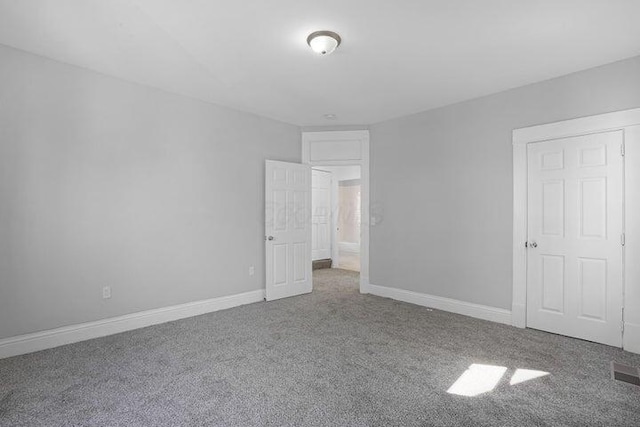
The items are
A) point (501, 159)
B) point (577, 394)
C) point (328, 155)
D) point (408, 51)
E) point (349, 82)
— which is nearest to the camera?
point (577, 394)

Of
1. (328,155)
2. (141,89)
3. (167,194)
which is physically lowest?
(167,194)

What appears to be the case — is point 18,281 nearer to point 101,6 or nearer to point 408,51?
point 101,6

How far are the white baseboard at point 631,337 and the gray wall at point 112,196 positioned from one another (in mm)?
4073

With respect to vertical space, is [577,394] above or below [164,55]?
below

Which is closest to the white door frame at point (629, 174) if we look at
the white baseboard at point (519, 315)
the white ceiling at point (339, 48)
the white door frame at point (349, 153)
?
the white ceiling at point (339, 48)

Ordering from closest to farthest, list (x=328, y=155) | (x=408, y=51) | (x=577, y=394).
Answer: (x=577, y=394)
(x=408, y=51)
(x=328, y=155)

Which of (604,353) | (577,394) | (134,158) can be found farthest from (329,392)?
(134,158)

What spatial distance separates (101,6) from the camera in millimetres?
2236

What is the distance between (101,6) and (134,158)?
1585 millimetres

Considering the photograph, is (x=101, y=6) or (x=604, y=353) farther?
(x=604, y=353)

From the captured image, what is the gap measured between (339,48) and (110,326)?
3524 millimetres

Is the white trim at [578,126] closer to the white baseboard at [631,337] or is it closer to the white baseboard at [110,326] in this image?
the white baseboard at [631,337]

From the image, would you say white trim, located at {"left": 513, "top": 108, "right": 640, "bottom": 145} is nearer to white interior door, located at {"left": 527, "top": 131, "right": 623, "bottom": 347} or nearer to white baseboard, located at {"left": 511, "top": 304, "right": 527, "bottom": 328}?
white interior door, located at {"left": 527, "top": 131, "right": 623, "bottom": 347}

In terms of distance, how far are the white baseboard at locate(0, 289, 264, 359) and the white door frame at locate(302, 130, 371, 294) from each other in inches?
74.9
